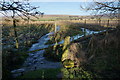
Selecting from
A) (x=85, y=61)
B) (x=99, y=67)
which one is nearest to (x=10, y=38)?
(x=85, y=61)

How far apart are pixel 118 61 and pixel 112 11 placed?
3.64 meters

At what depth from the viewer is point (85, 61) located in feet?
21.6

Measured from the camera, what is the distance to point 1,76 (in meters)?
4.82

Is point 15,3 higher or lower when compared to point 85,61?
higher

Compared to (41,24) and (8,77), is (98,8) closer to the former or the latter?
(8,77)

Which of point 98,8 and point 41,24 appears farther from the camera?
point 41,24

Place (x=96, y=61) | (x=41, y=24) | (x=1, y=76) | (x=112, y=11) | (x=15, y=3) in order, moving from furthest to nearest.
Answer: (x=41, y=24) → (x=112, y=11) → (x=96, y=61) → (x=1, y=76) → (x=15, y=3)

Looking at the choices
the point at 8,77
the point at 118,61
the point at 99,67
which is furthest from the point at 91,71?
the point at 8,77

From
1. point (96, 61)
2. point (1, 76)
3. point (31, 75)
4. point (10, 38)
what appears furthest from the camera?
point (10, 38)

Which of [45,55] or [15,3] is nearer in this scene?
[15,3]

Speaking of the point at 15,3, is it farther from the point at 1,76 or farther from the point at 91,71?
the point at 91,71

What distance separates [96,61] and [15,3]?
16.8 feet

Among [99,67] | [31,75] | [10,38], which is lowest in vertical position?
[31,75]

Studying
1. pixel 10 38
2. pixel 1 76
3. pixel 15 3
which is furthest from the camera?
pixel 10 38
